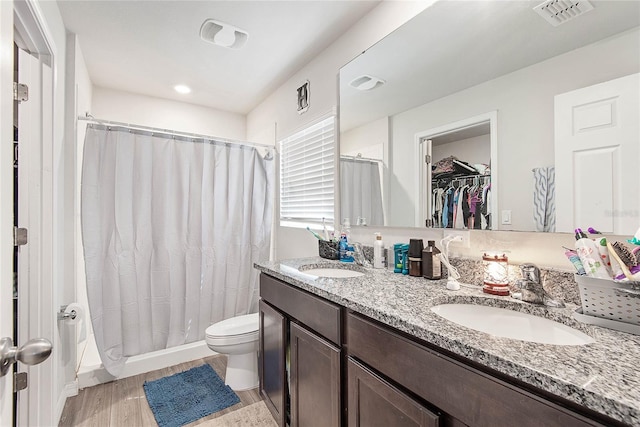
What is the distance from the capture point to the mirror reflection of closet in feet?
4.11

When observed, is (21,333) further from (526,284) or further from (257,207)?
(526,284)

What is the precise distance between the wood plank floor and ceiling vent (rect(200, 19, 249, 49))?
237 centimetres

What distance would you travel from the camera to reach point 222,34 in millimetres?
1958

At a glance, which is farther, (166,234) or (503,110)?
(166,234)

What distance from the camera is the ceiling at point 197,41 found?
5.71 ft

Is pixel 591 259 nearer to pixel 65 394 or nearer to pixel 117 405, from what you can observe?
pixel 117 405

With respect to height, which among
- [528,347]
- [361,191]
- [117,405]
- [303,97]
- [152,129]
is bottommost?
[117,405]

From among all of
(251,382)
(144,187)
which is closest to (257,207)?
(144,187)

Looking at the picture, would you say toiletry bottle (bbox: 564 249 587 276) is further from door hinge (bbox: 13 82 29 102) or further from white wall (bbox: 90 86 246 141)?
white wall (bbox: 90 86 246 141)

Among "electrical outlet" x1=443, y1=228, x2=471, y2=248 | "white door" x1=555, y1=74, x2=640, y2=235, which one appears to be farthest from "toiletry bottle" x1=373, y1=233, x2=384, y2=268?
"white door" x1=555, y1=74, x2=640, y2=235

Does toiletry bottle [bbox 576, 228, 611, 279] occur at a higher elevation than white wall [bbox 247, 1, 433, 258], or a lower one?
lower

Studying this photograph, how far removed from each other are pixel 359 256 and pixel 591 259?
1.10 metres

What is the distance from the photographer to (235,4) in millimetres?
1704

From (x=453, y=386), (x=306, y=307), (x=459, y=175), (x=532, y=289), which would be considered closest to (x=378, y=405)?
(x=453, y=386)
